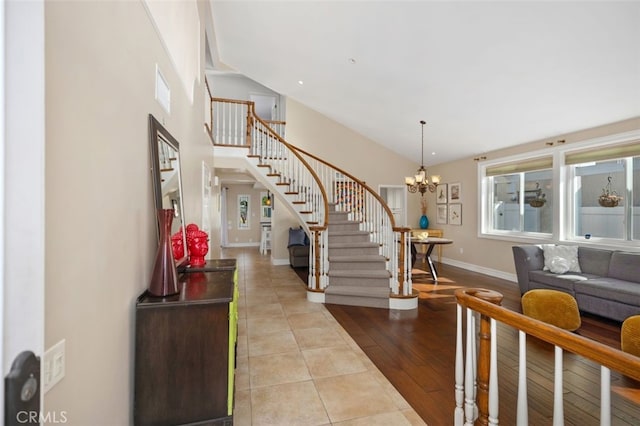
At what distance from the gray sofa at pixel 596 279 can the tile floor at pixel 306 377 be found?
10.5 feet

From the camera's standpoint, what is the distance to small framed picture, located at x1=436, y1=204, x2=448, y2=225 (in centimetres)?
777

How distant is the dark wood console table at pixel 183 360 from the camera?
55.8 inches

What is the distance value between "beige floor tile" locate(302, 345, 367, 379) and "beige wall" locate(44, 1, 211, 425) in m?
1.49

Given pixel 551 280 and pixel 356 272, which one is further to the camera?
pixel 356 272

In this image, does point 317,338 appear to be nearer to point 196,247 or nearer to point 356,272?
point 356,272

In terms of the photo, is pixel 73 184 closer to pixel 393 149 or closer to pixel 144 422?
pixel 144 422

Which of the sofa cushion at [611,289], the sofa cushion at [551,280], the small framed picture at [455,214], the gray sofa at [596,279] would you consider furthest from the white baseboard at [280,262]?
the sofa cushion at [611,289]

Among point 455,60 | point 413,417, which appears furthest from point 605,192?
point 413,417

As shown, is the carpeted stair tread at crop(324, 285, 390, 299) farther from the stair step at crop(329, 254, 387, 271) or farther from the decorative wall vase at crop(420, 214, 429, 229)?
the decorative wall vase at crop(420, 214, 429, 229)

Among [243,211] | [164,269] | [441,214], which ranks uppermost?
[243,211]

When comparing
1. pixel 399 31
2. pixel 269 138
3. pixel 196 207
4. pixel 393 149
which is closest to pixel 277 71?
pixel 269 138

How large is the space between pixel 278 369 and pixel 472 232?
5904 mm

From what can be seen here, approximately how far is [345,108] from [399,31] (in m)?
2.93

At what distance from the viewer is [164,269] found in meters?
1.51
